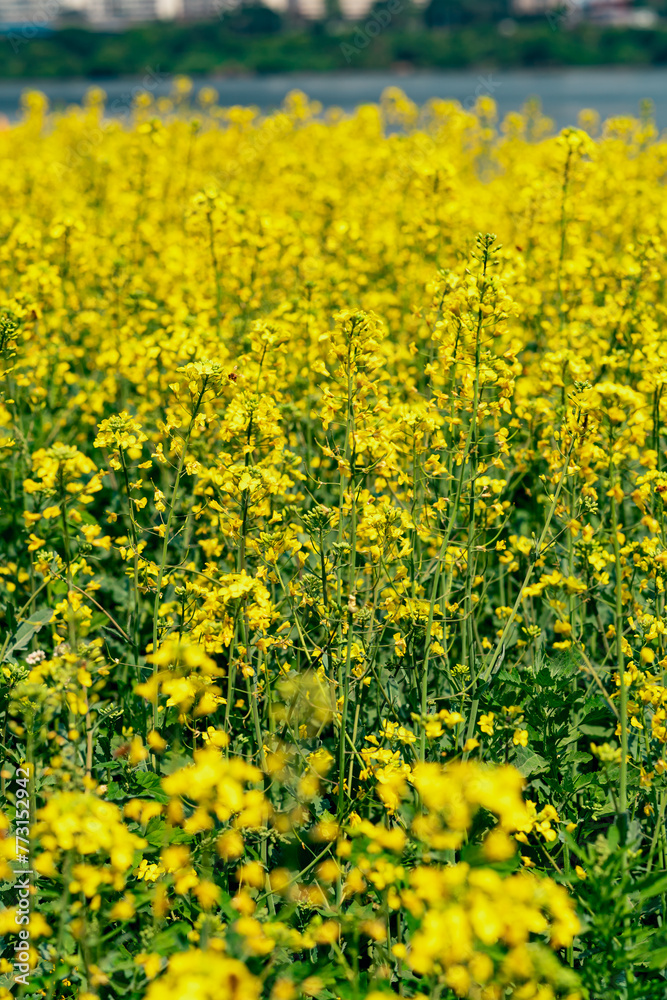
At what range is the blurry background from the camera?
162 feet

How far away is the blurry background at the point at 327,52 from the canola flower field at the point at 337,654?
44616 millimetres

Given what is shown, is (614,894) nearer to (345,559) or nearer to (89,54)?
(345,559)

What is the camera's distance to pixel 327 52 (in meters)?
58.5

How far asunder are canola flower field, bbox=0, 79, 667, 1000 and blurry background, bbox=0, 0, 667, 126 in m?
44.6

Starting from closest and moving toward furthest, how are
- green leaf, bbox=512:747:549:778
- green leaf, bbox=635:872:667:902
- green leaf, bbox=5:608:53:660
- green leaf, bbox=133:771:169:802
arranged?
green leaf, bbox=635:872:667:902 → green leaf, bbox=133:771:169:802 → green leaf, bbox=512:747:549:778 → green leaf, bbox=5:608:53:660

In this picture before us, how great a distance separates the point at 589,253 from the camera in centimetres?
521

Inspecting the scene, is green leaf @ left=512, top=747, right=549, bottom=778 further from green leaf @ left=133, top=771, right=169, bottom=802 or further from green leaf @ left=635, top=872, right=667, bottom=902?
green leaf @ left=133, top=771, right=169, bottom=802

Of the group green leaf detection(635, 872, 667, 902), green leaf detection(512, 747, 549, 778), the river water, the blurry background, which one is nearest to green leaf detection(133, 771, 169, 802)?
green leaf detection(512, 747, 549, 778)

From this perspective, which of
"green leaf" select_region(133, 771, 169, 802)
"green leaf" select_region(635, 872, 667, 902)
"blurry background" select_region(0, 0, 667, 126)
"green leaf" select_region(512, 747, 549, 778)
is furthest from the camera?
"blurry background" select_region(0, 0, 667, 126)

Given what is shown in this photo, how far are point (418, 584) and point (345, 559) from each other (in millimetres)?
306

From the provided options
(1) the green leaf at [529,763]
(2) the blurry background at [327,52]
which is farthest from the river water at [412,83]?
(1) the green leaf at [529,763]

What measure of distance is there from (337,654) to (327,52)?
207 ft

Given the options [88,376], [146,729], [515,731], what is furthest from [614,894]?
[88,376]

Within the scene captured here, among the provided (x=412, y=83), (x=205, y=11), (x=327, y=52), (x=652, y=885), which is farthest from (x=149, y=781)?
(x=205, y=11)
